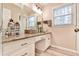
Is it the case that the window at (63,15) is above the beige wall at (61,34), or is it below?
above

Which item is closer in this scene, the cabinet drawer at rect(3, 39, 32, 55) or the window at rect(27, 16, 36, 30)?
the cabinet drawer at rect(3, 39, 32, 55)

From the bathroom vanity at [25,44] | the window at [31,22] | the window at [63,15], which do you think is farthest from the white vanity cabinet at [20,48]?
the window at [63,15]

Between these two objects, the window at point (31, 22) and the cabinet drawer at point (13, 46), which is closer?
the cabinet drawer at point (13, 46)

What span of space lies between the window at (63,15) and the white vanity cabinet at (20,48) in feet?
1.34

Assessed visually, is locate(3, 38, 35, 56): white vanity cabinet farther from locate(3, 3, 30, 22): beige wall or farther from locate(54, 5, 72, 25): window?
locate(54, 5, 72, 25): window

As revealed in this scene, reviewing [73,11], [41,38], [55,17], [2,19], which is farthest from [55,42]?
[2,19]

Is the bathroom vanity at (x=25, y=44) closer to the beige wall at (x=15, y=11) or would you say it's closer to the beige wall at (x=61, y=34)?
the beige wall at (x=61, y=34)

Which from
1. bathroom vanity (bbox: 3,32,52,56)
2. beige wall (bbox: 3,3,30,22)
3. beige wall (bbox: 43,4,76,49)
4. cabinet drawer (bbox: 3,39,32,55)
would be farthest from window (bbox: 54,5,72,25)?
cabinet drawer (bbox: 3,39,32,55)

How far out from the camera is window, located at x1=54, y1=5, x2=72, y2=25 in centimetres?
121

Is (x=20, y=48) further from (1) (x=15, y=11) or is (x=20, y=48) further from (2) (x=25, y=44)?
(1) (x=15, y=11)

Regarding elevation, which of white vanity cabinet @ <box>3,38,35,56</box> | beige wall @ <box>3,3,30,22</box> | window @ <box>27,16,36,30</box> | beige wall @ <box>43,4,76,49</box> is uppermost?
beige wall @ <box>3,3,30,22</box>

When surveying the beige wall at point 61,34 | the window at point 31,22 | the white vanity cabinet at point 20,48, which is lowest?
the white vanity cabinet at point 20,48

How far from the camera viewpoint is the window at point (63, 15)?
121 cm

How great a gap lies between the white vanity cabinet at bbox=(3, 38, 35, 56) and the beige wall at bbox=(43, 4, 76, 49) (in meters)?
0.30
